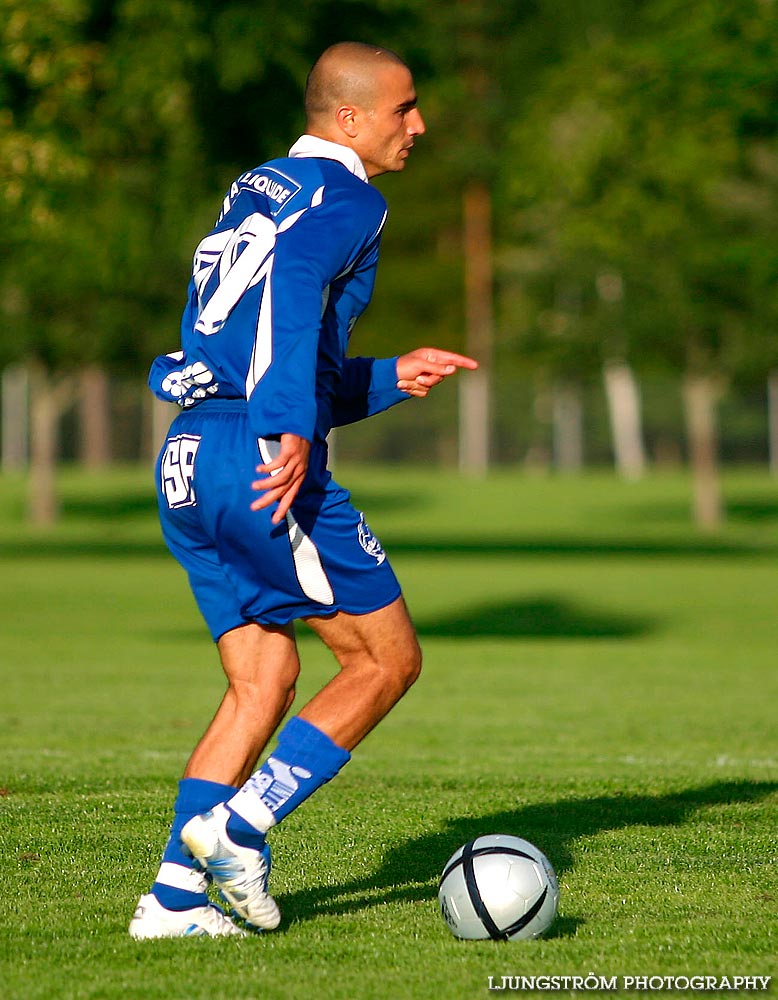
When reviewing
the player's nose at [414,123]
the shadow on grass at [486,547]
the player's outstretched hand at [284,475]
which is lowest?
the shadow on grass at [486,547]

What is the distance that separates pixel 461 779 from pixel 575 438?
48344 mm

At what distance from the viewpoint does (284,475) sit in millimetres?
4180

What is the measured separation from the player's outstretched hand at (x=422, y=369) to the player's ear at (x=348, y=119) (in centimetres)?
71

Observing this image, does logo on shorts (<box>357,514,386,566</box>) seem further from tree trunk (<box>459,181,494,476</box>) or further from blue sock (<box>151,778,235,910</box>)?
tree trunk (<box>459,181,494,476</box>)

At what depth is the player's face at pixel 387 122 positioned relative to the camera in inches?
180

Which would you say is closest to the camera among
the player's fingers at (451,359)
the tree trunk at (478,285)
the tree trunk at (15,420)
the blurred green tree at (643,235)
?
the player's fingers at (451,359)

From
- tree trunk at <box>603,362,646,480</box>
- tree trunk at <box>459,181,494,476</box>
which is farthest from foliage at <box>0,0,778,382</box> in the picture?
tree trunk at <box>603,362,646,480</box>

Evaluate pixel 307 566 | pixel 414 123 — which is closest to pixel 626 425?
pixel 414 123

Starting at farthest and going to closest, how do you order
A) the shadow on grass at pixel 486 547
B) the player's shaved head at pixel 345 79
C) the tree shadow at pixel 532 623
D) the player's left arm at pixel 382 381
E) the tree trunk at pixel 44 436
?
the tree trunk at pixel 44 436
the shadow on grass at pixel 486 547
the tree shadow at pixel 532 623
the player's left arm at pixel 382 381
the player's shaved head at pixel 345 79

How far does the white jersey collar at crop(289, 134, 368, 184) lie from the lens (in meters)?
4.56

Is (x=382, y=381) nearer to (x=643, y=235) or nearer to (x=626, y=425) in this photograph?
(x=643, y=235)

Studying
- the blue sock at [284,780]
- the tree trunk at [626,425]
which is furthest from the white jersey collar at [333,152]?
the tree trunk at [626,425]

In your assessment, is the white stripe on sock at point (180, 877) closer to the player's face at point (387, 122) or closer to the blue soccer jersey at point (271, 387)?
the blue soccer jersey at point (271, 387)

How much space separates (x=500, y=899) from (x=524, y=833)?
155 centimetres
